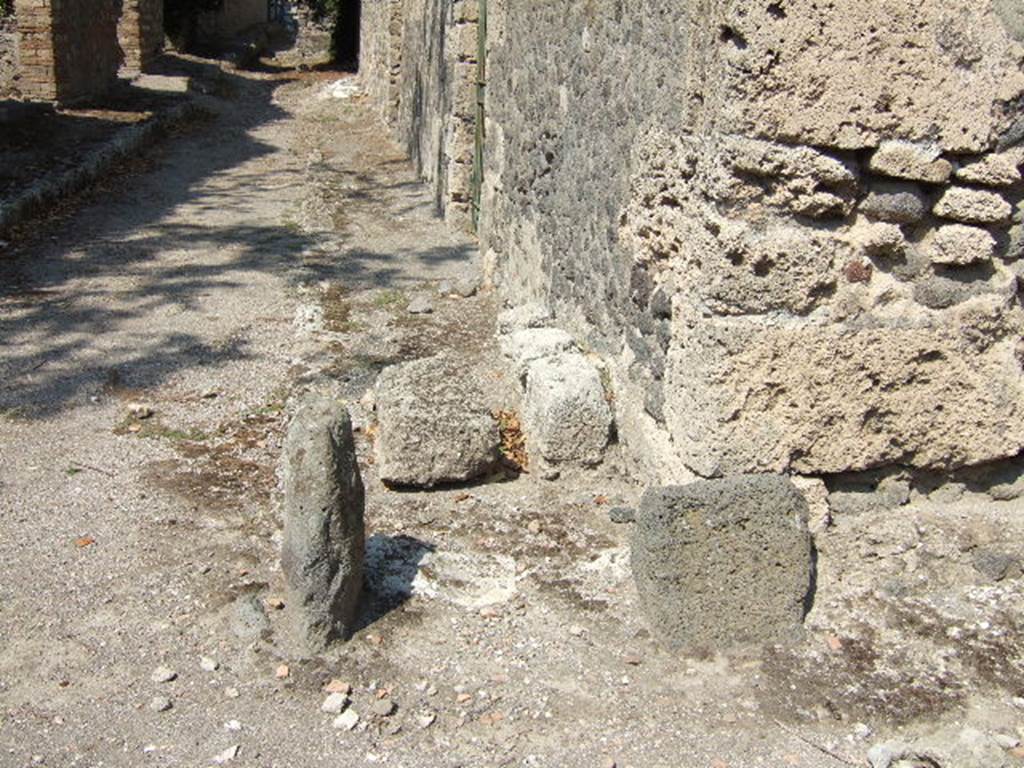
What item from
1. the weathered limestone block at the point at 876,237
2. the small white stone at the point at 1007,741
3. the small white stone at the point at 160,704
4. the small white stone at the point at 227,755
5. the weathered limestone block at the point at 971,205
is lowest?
the small white stone at the point at 227,755

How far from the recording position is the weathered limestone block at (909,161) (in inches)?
132

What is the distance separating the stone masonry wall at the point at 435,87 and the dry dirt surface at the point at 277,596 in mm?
2351

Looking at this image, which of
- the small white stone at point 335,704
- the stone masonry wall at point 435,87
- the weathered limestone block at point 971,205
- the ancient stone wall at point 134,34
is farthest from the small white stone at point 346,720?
the ancient stone wall at point 134,34

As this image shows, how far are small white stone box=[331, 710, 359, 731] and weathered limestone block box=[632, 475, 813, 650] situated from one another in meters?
0.94

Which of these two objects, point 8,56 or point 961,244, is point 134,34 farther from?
point 961,244

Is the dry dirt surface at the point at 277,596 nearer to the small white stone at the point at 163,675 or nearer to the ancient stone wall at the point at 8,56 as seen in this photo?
the small white stone at the point at 163,675

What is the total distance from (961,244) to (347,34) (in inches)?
869

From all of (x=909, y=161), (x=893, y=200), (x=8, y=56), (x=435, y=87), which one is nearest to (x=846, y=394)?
(x=893, y=200)

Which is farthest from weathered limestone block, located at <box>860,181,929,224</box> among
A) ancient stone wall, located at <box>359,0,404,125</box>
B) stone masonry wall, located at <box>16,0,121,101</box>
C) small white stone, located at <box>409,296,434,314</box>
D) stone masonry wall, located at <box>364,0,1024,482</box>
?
stone masonry wall, located at <box>16,0,121,101</box>

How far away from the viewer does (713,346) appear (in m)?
3.47

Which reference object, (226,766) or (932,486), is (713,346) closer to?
(932,486)

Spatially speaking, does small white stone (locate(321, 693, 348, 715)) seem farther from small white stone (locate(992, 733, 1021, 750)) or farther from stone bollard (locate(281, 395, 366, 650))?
small white stone (locate(992, 733, 1021, 750))

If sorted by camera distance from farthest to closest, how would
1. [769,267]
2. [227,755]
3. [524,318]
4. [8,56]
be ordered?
1. [8,56]
2. [524,318]
3. [769,267]
4. [227,755]

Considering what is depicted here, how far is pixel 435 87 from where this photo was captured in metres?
10.4
